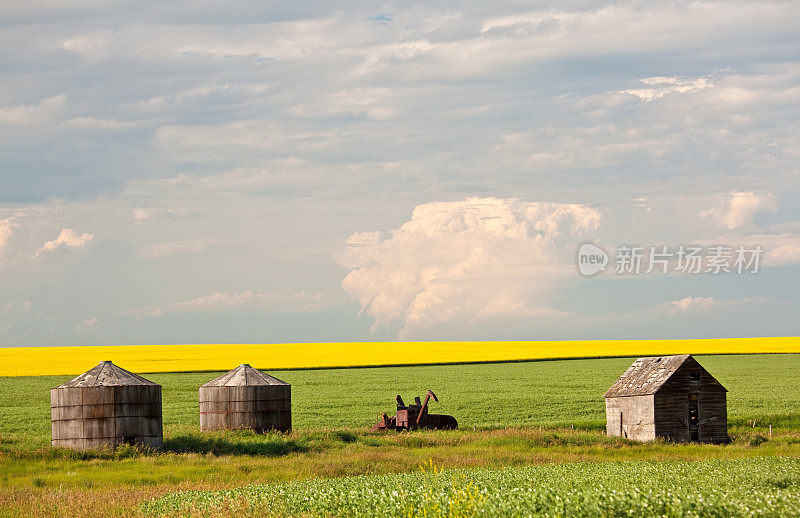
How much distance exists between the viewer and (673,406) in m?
46.0

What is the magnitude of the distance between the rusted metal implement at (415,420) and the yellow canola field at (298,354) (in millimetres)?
38142

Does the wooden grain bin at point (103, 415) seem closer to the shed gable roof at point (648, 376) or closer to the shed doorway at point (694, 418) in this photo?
the shed gable roof at point (648, 376)

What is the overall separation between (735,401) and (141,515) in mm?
48241

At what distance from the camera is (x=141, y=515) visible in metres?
19.6

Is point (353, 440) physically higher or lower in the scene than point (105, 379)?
lower

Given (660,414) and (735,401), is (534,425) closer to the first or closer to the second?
(660,414)

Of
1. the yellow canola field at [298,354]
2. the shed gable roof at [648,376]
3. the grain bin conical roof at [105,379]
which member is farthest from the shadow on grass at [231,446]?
the yellow canola field at [298,354]

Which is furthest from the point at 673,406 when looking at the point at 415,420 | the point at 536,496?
the point at 536,496

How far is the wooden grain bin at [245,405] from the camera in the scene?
42094 mm

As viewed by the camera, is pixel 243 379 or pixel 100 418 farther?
pixel 243 379

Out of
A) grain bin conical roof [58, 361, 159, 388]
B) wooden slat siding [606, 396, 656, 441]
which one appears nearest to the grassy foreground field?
grain bin conical roof [58, 361, 159, 388]

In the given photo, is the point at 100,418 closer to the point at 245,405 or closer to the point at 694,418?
the point at 245,405

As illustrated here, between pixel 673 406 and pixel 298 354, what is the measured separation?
209 feet

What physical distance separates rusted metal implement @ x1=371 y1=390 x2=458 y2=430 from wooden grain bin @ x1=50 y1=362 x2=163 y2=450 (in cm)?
1315
